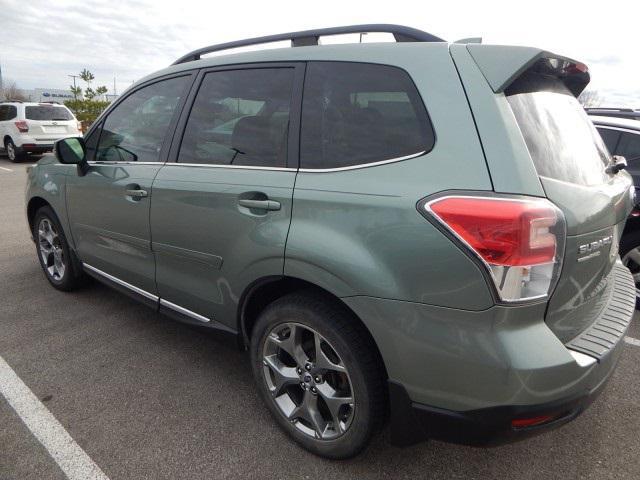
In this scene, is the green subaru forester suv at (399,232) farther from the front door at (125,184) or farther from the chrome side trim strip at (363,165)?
the front door at (125,184)

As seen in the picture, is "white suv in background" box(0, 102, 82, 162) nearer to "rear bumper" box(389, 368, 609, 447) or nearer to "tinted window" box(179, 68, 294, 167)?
"tinted window" box(179, 68, 294, 167)

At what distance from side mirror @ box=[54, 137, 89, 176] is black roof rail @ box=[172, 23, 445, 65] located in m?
1.06

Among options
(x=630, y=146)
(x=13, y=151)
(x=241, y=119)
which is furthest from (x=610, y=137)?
(x=13, y=151)

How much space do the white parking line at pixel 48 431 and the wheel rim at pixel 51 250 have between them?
4.28ft

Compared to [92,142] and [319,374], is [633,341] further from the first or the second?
[92,142]

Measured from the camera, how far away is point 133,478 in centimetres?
197

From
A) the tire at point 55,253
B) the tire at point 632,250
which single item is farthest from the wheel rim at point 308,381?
the tire at point 632,250

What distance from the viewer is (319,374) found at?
2.02 meters

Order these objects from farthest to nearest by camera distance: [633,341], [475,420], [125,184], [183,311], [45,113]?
1. [45,113]
2. [633,341]
3. [125,184]
4. [183,311]
5. [475,420]

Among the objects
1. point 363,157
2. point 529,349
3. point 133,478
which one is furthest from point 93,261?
point 529,349

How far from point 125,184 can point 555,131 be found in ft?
7.69

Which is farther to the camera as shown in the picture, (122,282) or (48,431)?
(122,282)

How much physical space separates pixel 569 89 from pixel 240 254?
1.71m

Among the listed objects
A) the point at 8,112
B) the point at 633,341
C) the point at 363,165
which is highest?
the point at 363,165
